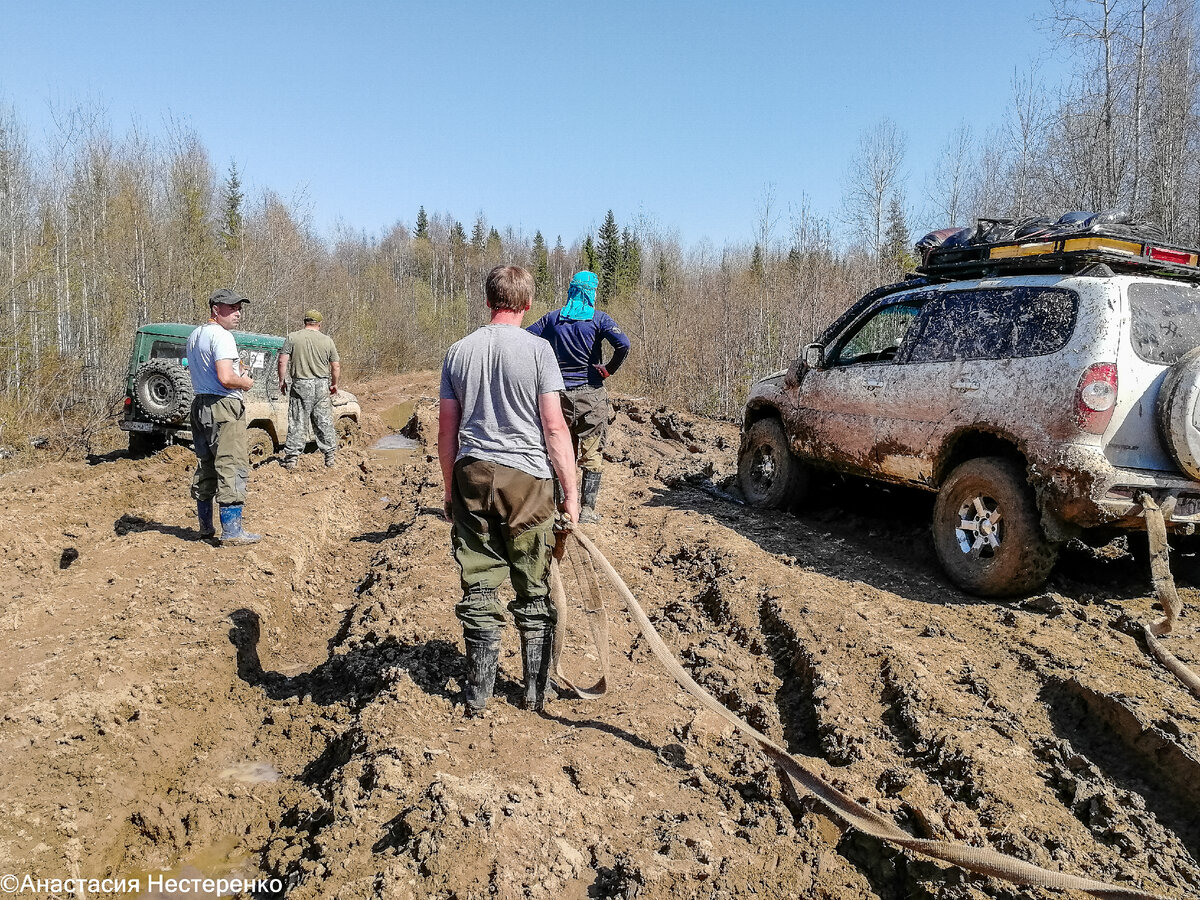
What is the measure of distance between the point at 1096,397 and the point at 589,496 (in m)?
4.10

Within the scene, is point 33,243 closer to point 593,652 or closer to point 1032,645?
point 593,652

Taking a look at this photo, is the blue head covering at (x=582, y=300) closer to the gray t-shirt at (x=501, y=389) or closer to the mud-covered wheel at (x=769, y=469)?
the mud-covered wheel at (x=769, y=469)

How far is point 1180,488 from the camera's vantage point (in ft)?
14.8

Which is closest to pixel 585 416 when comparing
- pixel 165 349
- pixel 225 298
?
pixel 225 298

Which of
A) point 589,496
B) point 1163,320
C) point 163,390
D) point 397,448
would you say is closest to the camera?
point 1163,320

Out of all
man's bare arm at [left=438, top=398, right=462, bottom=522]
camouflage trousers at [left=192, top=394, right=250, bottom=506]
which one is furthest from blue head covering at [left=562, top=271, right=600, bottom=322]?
man's bare arm at [left=438, top=398, right=462, bottom=522]

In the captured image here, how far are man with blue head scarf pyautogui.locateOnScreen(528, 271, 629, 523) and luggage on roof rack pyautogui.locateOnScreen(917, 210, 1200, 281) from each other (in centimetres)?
281

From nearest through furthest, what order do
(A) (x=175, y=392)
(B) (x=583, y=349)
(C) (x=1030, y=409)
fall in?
(C) (x=1030, y=409), (B) (x=583, y=349), (A) (x=175, y=392)

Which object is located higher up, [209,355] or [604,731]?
[209,355]

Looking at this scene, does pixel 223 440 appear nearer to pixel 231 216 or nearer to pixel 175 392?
pixel 175 392

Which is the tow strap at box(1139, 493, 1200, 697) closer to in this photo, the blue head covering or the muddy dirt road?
the muddy dirt road

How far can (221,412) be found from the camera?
20.3ft

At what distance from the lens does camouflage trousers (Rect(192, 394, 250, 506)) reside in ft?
20.4

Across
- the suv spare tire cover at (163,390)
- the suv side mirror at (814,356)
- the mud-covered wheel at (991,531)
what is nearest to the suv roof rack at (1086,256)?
the mud-covered wheel at (991,531)
